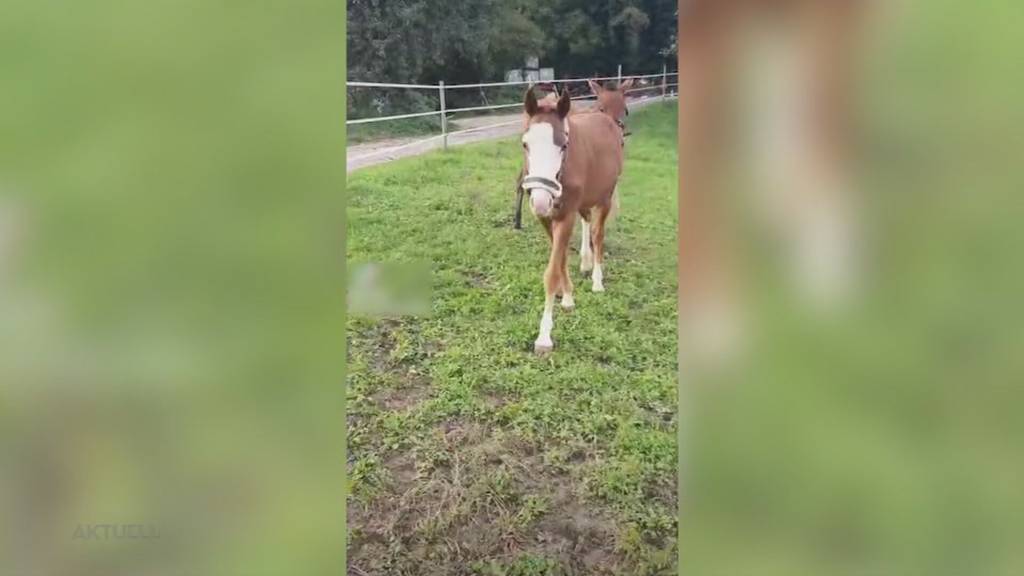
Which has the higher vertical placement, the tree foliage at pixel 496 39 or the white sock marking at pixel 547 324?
the tree foliage at pixel 496 39

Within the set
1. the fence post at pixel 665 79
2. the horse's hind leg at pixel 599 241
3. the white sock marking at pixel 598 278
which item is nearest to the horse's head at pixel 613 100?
the fence post at pixel 665 79

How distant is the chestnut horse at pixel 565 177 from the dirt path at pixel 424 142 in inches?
2.8

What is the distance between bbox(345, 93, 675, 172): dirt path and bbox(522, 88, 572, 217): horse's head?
0.05 metres

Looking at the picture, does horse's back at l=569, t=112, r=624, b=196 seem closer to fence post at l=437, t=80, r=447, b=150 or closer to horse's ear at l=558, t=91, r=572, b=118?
horse's ear at l=558, t=91, r=572, b=118

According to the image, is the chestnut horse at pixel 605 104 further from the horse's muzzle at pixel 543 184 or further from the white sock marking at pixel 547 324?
the white sock marking at pixel 547 324

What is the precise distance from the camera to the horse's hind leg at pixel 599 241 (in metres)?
2.19

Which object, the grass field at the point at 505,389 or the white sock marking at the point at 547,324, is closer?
the grass field at the point at 505,389

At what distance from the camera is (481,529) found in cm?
200
